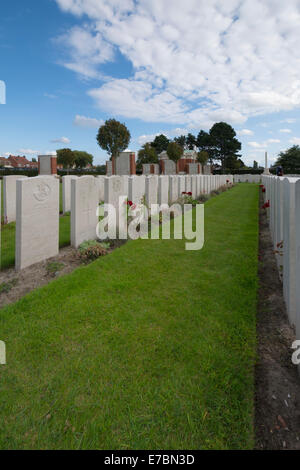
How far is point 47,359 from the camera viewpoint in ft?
7.95

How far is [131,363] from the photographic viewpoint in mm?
2369

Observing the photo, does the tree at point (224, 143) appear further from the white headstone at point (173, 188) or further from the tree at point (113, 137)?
the white headstone at point (173, 188)

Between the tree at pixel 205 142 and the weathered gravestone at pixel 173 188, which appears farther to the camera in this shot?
the tree at pixel 205 142

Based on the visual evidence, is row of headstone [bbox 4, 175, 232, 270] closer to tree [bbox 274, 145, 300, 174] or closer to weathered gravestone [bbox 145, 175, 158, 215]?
weathered gravestone [bbox 145, 175, 158, 215]

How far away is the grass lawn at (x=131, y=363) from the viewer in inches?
70.7

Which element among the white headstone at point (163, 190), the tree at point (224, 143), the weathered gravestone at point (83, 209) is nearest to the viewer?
the weathered gravestone at point (83, 209)

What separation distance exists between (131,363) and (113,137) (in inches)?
1282

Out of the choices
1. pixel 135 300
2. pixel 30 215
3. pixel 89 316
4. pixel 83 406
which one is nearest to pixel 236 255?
pixel 135 300

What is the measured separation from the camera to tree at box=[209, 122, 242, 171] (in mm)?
73312

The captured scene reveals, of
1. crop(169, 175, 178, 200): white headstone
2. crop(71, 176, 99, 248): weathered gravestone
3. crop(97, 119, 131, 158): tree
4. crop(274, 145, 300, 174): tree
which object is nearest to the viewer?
crop(71, 176, 99, 248): weathered gravestone

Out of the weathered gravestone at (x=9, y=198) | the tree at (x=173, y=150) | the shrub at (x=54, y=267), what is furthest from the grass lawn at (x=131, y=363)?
the tree at (x=173, y=150)

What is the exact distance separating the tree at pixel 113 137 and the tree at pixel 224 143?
46.0 meters

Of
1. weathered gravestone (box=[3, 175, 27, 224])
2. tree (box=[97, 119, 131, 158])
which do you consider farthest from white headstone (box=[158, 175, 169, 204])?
tree (box=[97, 119, 131, 158])

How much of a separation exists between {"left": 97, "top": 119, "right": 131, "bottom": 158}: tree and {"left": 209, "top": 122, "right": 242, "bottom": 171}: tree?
4603 centimetres
